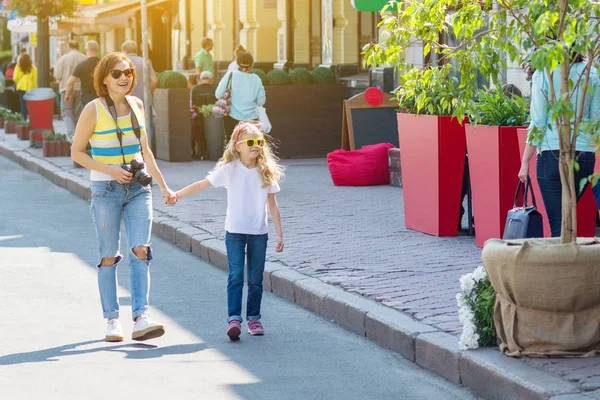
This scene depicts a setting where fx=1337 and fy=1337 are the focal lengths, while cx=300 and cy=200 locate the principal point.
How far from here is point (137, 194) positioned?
754cm

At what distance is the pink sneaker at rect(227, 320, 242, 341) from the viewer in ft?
24.4

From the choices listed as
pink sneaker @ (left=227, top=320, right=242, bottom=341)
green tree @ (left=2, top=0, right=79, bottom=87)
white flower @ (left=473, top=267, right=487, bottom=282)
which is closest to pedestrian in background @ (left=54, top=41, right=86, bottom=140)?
green tree @ (left=2, top=0, right=79, bottom=87)

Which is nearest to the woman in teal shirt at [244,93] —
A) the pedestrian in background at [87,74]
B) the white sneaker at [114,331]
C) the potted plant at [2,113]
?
the pedestrian in background at [87,74]

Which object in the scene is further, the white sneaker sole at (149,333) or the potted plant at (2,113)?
the potted plant at (2,113)

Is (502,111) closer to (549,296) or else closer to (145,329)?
(145,329)

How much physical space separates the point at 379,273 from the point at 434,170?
6.92 ft

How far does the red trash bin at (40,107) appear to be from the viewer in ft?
81.2

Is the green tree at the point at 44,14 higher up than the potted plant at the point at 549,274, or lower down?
higher up

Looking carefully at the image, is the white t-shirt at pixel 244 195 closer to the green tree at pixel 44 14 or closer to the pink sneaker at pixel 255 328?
the pink sneaker at pixel 255 328

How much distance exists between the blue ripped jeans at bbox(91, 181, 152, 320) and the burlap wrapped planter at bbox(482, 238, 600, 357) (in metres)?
2.19

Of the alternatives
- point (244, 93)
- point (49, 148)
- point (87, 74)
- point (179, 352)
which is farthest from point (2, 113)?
point (179, 352)

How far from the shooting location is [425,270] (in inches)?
355

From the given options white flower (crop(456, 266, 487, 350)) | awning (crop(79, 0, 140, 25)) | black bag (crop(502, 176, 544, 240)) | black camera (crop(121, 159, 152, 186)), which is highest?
awning (crop(79, 0, 140, 25))

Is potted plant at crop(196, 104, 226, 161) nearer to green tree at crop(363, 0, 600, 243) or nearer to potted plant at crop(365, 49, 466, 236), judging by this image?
potted plant at crop(365, 49, 466, 236)
